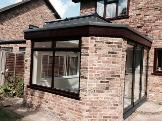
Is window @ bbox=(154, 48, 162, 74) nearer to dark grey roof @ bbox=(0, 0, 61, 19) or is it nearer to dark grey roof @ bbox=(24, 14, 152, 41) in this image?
dark grey roof @ bbox=(24, 14, 152, 41)

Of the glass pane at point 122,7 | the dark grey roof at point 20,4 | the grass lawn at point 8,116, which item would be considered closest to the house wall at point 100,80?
the grass lawn at point 8,116

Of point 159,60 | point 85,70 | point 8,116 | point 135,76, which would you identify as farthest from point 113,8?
point 8,116

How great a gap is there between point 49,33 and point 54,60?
100cm

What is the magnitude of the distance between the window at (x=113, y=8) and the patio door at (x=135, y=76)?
3128 millimetres

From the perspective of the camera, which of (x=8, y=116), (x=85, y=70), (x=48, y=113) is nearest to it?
(x=85, y=70)

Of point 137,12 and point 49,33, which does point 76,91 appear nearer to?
point 49,33

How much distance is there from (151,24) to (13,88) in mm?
7619

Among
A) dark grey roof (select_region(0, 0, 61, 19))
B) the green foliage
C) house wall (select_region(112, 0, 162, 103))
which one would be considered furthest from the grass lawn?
dark grey roof (select_region(0, 0, 61, 19))

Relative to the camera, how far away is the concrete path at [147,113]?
9.92m

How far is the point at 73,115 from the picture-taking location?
8.83m

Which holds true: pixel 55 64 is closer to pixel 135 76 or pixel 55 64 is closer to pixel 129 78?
pixel 129 78

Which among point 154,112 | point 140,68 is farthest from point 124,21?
point 154,112

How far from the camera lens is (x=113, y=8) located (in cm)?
1569

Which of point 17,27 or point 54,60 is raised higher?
point 17,27
